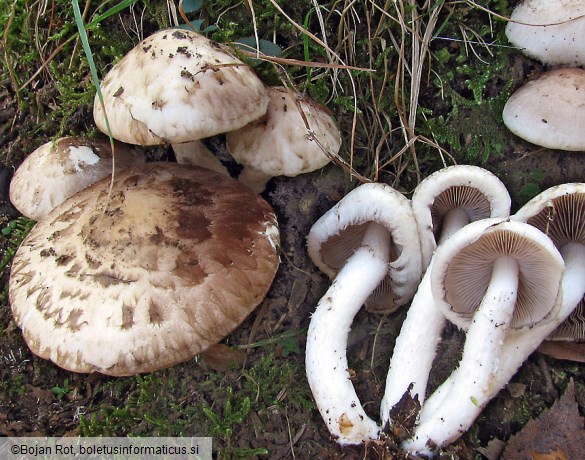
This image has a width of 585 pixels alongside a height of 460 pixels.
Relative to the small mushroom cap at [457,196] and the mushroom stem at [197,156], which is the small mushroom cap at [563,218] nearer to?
the small mushroom cap at [457,196]

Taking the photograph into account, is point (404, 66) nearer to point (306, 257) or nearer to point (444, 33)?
point (444, 33)

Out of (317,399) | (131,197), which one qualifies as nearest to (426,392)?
(317,399)

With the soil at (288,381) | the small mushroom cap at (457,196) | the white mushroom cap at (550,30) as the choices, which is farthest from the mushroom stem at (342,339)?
the white mushroom cap at (550,30)

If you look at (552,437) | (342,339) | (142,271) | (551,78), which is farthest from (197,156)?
(552,437)

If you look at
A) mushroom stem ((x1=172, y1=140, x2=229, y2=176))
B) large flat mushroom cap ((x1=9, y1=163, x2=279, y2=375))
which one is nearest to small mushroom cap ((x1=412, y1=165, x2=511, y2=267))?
large flat mushroom cap ((x1=9, y1=163, x2=279, y2=375))

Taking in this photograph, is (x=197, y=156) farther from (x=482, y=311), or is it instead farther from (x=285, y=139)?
(x=482, y=311)

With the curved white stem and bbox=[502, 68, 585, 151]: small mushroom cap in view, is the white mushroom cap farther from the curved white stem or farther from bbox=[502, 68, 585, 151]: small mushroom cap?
the curved white stem
